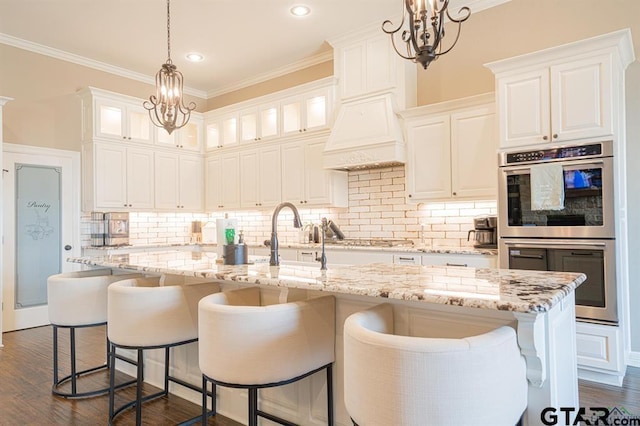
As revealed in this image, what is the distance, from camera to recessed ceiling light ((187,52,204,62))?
5.21 m

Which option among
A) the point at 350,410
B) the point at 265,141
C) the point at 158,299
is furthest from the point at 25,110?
the point at 350,410

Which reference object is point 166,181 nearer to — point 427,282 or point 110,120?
point 110,120

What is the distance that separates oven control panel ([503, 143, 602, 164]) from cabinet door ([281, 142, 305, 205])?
2.50m

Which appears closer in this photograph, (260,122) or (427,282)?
(427,282)

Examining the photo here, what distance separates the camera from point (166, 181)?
5805mm

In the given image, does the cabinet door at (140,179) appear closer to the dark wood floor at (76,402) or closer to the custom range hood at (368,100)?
the dark wood floor at (76,402)

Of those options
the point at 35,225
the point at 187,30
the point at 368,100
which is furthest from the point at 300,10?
the point at 35,225

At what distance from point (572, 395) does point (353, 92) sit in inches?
143

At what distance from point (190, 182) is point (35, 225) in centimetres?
200

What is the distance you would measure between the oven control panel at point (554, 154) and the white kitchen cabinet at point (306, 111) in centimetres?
226

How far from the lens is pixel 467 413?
3.84 ft

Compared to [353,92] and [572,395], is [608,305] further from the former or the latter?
[353,92]

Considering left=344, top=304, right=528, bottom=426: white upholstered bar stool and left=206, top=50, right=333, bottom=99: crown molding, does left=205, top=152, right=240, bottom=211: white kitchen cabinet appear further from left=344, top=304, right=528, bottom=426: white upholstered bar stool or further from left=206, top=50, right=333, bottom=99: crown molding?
left=344, top=304, right=528, bottom=426: white upholstered bar stool

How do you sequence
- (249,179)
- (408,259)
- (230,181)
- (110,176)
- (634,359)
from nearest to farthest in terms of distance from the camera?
(634,359), (408,259), (110,176), (249,179), (230,181)
